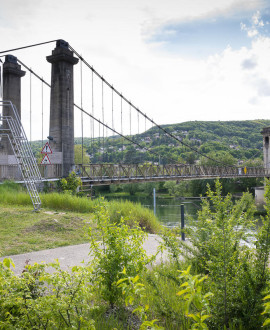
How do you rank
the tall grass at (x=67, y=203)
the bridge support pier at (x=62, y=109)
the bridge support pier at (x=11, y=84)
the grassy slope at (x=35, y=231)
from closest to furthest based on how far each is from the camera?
1. the grassy slope at (x=35, y=231)
2. the tall grass at (x=67, y=203)
3. the bridge support pier at (x=62, y=109)
4. the bridge support pier at (x=11, y=84)

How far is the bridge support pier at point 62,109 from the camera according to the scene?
42.1 ft

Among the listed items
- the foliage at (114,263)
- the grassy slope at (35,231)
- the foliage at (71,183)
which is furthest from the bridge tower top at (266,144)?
the foliage at (114,263)

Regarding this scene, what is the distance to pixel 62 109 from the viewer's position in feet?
42.2

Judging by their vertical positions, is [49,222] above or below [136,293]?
below

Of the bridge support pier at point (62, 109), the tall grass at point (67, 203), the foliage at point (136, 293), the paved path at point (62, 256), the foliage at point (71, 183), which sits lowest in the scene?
the paved path at point (62, 256)

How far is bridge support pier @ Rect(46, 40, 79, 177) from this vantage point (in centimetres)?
1283

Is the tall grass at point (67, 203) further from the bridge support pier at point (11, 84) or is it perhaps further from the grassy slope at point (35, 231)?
the bridge support pier at point (11, 84)

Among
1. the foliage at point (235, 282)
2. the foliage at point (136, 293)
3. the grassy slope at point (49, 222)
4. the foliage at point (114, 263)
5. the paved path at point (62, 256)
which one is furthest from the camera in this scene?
the grassy slope at point (49, 222)

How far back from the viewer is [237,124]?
11588 centimetres

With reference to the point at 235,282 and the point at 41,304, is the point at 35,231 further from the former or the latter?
the point at 235,282

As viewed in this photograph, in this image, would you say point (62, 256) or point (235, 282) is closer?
point (235, 282)

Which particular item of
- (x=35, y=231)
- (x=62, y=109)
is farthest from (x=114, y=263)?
(x=62, y=109)

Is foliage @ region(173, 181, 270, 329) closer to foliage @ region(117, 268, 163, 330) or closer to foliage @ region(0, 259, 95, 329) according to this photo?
foliage @ region(117, 268, 163, 330)

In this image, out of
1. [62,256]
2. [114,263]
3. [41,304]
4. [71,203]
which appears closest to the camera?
[41,304]
